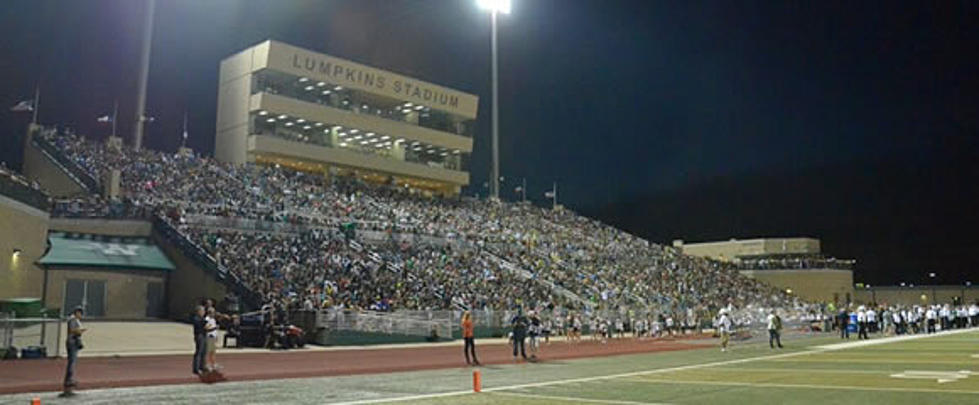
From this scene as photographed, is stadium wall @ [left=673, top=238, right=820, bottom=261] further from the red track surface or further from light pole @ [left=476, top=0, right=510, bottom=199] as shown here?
the red track surface

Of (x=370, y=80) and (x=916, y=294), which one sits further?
(x=916, y=294)

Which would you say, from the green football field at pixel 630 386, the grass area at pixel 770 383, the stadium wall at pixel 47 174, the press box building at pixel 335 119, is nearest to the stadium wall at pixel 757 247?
the press box building at pixel 335 119

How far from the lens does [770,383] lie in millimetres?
16328

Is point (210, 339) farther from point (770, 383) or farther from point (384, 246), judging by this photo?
point (384, 246)

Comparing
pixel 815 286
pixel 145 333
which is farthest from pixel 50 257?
pixel 815 286

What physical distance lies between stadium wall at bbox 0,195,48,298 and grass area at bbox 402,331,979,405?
20743mm

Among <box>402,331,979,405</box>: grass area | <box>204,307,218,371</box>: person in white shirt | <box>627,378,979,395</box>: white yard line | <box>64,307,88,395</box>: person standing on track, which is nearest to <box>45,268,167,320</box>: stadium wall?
<box>204,307,218,371</box>: person in white shirt

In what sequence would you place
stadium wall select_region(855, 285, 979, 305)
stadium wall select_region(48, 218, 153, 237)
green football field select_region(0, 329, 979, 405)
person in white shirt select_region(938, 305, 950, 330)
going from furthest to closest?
stadium wall select_region(855, 285, 979, 305)
person in white shirt select_region(938, 305, 950, 330)
stadium wall select_region(48, 218, 153, 237)
green football field select_region(0, 329, 979, 405)

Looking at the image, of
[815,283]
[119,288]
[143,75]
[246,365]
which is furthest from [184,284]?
[815,283]

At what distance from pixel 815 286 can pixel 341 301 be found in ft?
193

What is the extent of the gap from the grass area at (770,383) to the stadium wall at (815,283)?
5572 centimetres

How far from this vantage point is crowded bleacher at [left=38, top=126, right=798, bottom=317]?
3719cm

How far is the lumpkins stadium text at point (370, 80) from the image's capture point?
63875 mm

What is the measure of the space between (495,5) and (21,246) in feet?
141
